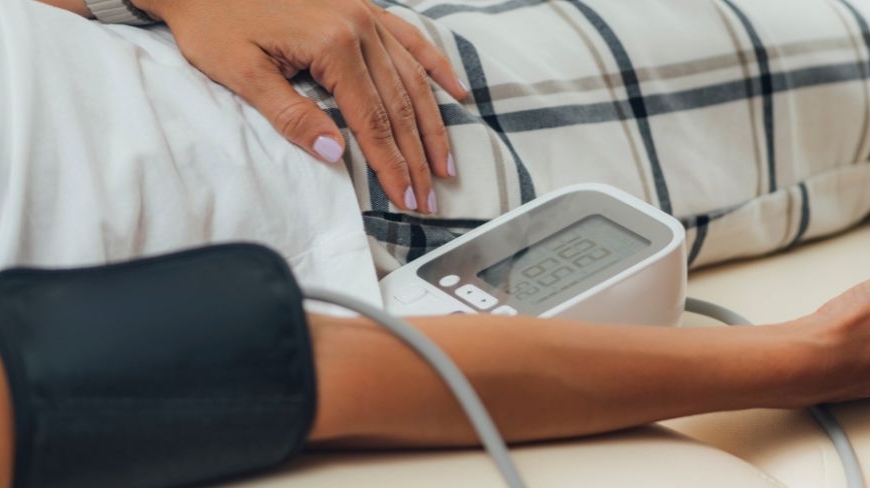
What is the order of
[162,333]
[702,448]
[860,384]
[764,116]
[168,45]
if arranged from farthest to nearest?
[764,116] → [168,45] → [860,384] → [702,448] → [162,333]

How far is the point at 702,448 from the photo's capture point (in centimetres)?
63

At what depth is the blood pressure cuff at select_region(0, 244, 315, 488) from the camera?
1.58 ft

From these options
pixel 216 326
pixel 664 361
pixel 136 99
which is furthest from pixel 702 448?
pixel 136 99

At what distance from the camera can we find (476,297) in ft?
2.48

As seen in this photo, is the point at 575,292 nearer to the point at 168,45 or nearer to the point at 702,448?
the point at 702,448

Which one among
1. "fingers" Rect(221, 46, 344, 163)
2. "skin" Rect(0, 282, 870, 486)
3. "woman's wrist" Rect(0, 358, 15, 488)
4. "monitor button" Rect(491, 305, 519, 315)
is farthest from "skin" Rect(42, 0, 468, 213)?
"woman's wrist" Rect(0, 358, 15, 488)

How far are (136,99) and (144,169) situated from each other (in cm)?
6

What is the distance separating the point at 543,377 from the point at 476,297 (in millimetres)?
165

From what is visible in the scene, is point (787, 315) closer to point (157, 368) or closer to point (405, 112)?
point (405, 112)

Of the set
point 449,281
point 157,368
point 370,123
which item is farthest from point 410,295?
point 157,368

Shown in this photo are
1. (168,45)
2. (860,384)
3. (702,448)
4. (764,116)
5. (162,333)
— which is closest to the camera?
(162,333)

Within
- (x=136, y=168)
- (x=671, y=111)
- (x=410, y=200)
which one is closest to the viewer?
(x=136, y=168)

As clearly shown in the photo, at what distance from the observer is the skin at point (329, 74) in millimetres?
791

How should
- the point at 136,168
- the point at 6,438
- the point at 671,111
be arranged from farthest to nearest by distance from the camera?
the point at 671,111 → the point at 136,168 → the point at 6,438
